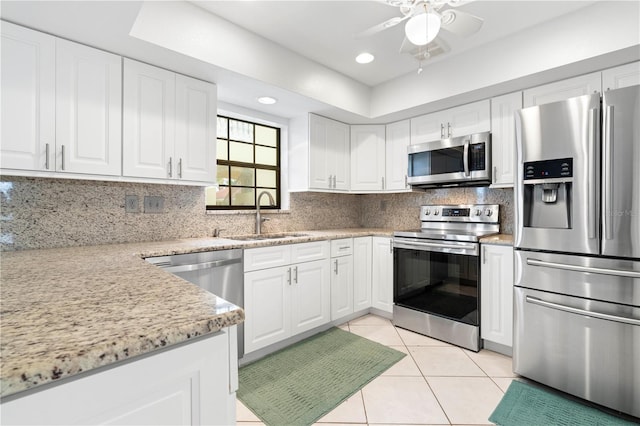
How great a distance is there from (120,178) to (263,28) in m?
1.49

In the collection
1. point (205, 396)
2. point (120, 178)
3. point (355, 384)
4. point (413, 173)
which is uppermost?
point (413, 173)

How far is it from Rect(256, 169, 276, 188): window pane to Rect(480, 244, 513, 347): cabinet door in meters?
2.17

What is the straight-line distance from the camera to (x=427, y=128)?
3.20 metres

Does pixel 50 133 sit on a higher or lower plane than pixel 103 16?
lower

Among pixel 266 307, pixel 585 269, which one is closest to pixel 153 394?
pixel 266 307

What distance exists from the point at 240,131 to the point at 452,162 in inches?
83.5

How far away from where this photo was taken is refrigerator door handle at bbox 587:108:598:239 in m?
1.78

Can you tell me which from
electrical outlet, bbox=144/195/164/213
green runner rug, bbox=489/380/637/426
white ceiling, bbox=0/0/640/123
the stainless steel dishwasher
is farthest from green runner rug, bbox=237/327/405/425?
white ceiling, bbox=0/0/640/123

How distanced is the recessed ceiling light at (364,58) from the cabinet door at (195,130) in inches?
51.2

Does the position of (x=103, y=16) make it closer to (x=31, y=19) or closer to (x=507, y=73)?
(x=31, y=19)

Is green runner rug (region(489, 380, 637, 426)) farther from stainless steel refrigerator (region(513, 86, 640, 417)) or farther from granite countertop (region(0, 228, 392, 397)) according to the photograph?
granite countertop (region(0, 228, 392, 397))

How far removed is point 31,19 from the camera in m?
1.63

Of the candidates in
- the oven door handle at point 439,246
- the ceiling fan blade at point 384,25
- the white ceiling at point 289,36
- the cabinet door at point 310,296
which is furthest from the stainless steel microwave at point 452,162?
the ceiling fan blade at point 384,25

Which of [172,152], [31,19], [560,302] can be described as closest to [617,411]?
[560,302]
